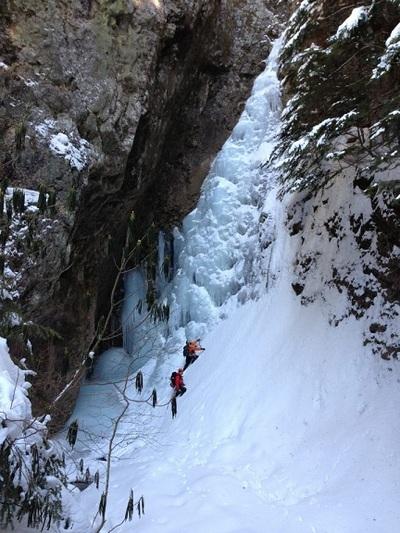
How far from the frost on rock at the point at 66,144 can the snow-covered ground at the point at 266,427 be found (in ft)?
12.4

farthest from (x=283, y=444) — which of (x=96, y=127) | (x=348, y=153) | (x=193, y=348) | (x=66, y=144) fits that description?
(x=96, y=127)

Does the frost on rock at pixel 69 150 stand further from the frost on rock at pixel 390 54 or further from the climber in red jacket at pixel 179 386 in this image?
the frost on rock at pixel 390 54

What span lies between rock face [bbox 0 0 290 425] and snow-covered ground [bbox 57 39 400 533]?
1.85 meters

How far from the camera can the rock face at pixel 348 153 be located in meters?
5.75

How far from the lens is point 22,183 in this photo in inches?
363

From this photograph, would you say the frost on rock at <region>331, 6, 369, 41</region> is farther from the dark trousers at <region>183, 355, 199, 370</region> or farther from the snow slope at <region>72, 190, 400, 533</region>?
the dark trousers at <region>183, 355, 199, 370</region>

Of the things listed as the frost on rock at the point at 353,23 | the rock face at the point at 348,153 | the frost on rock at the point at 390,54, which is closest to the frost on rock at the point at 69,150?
the rock face at the point at 348,153

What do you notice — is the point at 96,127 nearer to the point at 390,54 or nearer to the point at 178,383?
the point at 178,383

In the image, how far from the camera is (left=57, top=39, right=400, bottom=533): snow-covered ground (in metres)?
5.55

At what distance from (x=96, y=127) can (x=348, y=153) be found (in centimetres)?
554

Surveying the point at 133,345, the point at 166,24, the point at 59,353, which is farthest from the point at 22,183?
the point at 133,345

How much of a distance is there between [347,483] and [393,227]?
10.8 feet

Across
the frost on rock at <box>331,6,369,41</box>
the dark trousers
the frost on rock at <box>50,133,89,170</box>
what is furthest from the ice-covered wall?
the frost on rock at <box>331,6,369,41</box>

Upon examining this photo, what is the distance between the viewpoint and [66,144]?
9617 mm
